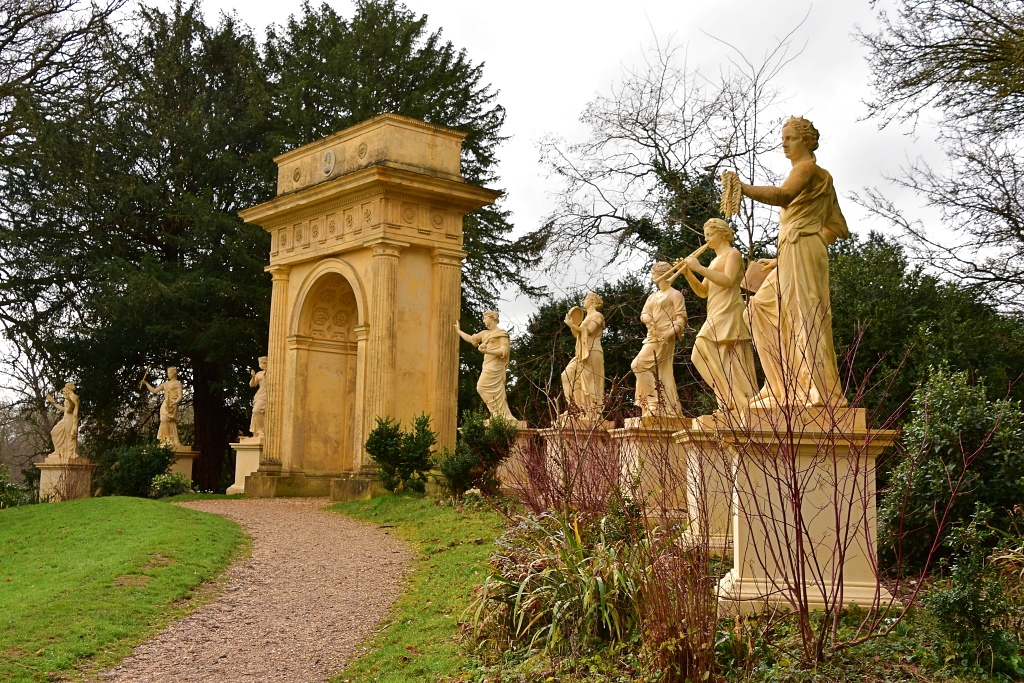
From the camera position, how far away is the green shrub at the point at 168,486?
22734 millimetres

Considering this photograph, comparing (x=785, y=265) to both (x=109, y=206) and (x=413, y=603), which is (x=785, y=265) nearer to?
(x=413, y=603)

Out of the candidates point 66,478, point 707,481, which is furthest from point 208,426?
point 707,481

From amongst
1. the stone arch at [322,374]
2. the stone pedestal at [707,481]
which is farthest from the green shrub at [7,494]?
the stone pedestal at [707,481]

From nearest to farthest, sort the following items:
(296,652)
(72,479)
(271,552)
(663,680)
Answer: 1. (663,680)
2. (296,652)
3. (271,552)
4. (72,479)

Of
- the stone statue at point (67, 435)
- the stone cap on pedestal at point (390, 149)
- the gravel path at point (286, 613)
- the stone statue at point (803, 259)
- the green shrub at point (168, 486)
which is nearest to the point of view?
the stone statue at point (803, 259)

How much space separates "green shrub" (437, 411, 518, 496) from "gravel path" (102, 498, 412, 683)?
1659mm

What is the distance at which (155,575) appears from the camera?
36.2 feet

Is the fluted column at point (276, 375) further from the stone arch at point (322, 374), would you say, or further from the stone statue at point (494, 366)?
the stone statue at point (494, 366)

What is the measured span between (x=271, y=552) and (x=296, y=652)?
4713mm

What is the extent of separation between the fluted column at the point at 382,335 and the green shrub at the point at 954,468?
11.0 meters

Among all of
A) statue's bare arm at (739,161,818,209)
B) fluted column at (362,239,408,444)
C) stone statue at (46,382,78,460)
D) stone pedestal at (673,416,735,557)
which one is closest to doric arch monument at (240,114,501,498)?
fluted column at (362,239,408,444)

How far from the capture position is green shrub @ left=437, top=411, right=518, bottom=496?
15.8 m

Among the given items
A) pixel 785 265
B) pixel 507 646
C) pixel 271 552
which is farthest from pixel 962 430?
pixel 271 552

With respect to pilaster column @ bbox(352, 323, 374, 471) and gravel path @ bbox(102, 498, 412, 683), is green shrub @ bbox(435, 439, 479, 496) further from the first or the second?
pilaster column @ bbox(352, 323, 374, 471)
